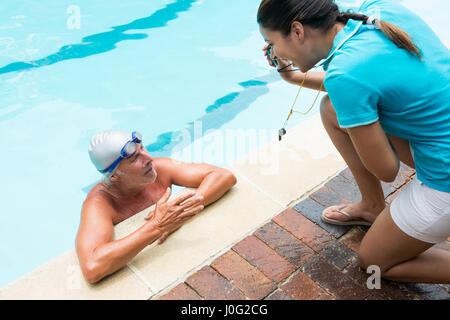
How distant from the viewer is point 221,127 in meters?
5.48

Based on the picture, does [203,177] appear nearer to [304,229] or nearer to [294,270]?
[304,229]

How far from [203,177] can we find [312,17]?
→ 1.57 metres

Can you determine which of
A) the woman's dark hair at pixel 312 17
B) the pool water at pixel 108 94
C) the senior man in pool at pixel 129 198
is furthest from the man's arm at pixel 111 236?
the pool water at pixel 108 94

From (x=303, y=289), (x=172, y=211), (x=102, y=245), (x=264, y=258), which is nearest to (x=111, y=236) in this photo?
(x=102, y=245)

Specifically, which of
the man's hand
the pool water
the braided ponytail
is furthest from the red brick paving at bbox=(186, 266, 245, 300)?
the pool water

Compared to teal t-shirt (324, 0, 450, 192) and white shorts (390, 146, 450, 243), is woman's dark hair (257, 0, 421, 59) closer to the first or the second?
teal t-shirt (324, 0, 450, 192)

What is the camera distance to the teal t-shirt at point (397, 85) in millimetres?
1846

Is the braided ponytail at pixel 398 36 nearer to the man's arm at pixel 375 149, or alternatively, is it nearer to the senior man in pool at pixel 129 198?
the man's arm at pixel 375 149

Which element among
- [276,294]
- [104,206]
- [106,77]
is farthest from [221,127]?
[276,294]

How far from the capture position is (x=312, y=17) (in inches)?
78.0

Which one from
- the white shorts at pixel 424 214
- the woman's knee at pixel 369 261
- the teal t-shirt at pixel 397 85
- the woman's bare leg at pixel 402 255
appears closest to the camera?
the teal t-shirt at pixel 397 85

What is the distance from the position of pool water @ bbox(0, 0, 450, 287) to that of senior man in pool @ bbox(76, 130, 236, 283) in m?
1.51

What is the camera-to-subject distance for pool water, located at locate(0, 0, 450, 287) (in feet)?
14.8

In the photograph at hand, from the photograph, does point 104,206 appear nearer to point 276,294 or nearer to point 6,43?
point 276,294
